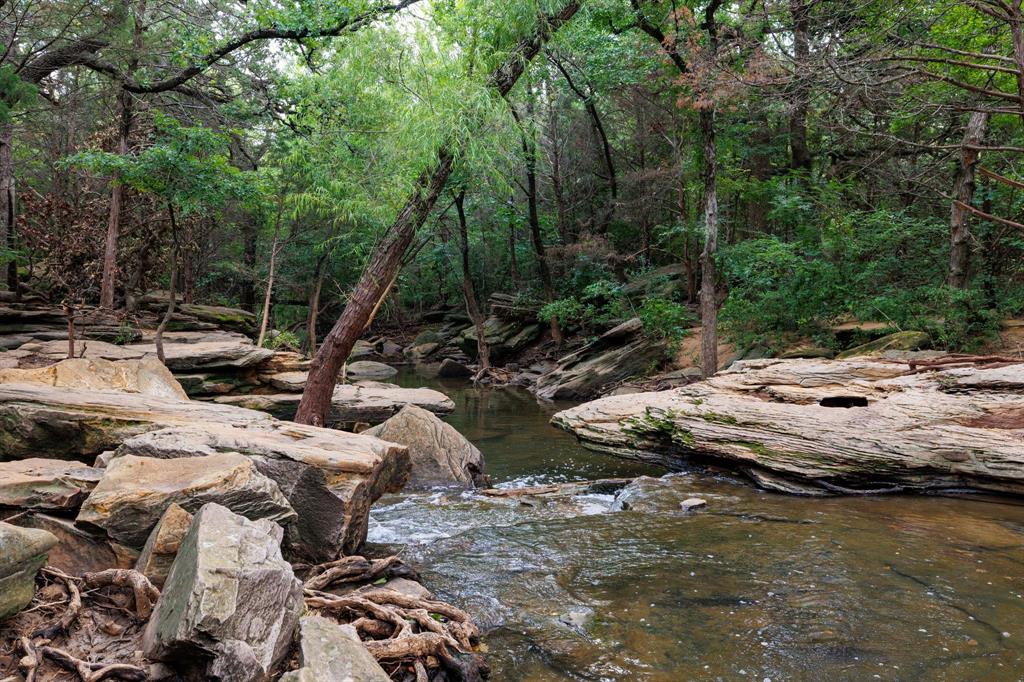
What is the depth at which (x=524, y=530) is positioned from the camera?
18.9 ft

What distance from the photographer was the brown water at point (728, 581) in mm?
3459

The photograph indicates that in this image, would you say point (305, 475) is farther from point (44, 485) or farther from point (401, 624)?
point (44, 485)

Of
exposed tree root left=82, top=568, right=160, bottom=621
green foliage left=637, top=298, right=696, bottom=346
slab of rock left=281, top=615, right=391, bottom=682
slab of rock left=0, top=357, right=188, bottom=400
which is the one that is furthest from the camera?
green foliage left=637, top=298, right=696, bottom=346

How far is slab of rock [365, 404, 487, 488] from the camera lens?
7.99 m

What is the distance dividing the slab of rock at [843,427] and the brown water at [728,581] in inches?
12.7

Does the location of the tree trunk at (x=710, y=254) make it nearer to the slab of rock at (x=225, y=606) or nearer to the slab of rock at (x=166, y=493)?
the slab of rock at (x=166, y=493)

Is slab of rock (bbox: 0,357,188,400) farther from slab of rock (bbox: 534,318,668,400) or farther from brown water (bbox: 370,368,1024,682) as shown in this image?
slab of rock (bbox: 534,318,668,400)

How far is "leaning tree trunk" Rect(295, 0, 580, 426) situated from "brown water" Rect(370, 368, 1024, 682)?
2.64 m

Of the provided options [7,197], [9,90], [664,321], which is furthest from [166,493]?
[7,197]

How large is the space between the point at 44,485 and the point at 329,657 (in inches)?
88.6

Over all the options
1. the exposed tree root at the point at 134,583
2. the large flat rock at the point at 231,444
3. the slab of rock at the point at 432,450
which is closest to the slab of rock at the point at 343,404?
Answer: the slab of rock at the point at 432,450

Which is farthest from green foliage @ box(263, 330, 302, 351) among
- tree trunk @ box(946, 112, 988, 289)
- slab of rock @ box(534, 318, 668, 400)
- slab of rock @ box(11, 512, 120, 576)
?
tree trunk @ box(946, 112, 988, 289)

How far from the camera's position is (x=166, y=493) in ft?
11.2

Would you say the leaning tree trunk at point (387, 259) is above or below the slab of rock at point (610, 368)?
above
